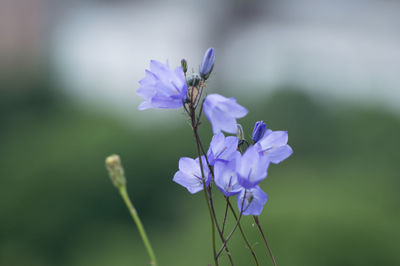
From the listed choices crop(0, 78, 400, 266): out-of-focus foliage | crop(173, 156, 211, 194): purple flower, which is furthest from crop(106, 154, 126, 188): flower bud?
crop(0, 78, 400, 266): out-of-focus foliage

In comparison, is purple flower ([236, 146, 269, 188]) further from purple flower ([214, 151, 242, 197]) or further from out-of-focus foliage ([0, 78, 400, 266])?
out-of-focus foliage ([0, 78, 400, 266])

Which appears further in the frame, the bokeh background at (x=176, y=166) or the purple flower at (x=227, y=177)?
the bokeh background at (x=176, y=166)

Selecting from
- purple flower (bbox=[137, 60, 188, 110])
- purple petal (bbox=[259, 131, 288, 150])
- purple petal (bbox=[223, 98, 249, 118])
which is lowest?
purple petal (bbox=[259, 131, 288, 150])

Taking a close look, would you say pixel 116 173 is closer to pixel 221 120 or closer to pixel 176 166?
pixel 221 120

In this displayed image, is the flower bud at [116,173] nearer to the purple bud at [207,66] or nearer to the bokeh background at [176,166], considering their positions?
the purple bud at [207,66]

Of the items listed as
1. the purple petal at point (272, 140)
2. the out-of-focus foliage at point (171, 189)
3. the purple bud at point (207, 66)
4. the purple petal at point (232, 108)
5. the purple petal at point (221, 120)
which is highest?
the purple bud at point (207, 66)

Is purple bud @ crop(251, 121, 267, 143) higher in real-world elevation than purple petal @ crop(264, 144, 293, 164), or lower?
higher

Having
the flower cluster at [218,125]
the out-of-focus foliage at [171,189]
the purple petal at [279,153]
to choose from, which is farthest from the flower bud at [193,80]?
the out-of-focus foliage at [171,189]

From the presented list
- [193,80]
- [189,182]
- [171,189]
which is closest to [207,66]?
[193,80]
